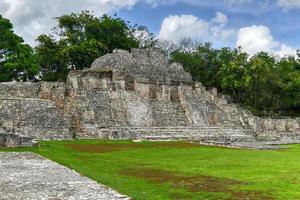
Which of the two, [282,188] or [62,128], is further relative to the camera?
[62,128]

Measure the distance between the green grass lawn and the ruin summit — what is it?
7.08 meters

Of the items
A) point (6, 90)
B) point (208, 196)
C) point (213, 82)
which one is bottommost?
point (208, 196)

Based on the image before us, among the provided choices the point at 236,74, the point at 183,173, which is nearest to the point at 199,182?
the point at 183,173

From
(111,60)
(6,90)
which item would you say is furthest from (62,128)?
(111,60)

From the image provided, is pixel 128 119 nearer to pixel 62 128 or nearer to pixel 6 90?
pixel 62 128

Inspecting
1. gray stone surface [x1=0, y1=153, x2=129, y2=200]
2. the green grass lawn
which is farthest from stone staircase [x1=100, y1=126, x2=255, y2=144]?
gray stone surface [x1=0, y1=153, x2=129, y2=200]

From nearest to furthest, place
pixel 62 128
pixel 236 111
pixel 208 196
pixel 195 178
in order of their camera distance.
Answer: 1. pixel 208 196
2. pixel 195 178
3. pixel 62 128
4. pixel 236 111

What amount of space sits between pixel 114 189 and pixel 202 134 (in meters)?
25.9

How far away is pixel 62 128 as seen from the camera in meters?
32.1

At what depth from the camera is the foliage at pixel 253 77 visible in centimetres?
5891

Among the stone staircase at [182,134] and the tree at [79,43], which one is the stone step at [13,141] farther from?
the tree at [79,43]

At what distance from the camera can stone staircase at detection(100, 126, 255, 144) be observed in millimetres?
33062

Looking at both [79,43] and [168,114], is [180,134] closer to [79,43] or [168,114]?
[168,114]

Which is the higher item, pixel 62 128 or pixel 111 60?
pixel 111 60
